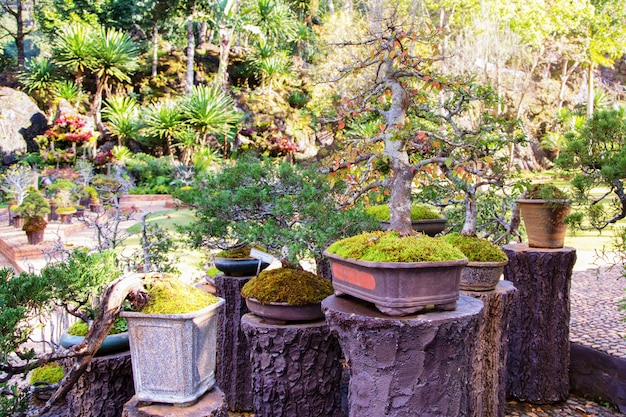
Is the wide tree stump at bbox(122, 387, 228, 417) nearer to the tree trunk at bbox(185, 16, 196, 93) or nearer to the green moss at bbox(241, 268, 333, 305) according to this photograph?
the green moss at bbox(241, 268, 333, 305)

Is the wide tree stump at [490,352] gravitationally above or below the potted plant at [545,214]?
below

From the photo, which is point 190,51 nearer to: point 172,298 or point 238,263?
point 238,263

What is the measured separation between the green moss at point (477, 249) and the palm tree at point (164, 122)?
1215 centimetres

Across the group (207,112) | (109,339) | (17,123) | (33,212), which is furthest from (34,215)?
(17,123)

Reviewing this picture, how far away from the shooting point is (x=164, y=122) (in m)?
13.8

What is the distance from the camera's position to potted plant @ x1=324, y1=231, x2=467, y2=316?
5.93 feet

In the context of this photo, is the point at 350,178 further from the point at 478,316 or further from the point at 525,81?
the point at 525,81

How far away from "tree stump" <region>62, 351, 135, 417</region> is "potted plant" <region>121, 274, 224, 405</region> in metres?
0.39

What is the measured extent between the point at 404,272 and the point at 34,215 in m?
6.70

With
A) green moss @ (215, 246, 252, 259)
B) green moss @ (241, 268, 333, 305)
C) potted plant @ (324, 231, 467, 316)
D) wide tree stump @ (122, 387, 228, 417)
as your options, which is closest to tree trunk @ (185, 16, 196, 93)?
green moss @ (215, 246, 252, 259)

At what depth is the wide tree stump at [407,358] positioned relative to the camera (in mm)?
1857

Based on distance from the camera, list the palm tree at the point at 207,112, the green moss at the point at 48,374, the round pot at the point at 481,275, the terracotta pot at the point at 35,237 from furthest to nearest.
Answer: the palm tree at the point at 207,112
the terracotta pot at the point at 35,237
the green moss at the point at 48,374
the round pot at the point at 481,275

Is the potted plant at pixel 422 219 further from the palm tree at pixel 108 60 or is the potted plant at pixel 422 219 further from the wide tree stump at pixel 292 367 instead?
the palm tree at pixel 108 60

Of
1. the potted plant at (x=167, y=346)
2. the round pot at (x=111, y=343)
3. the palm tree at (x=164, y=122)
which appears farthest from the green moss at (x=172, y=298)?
the palm tree at (x=164, y=122)
